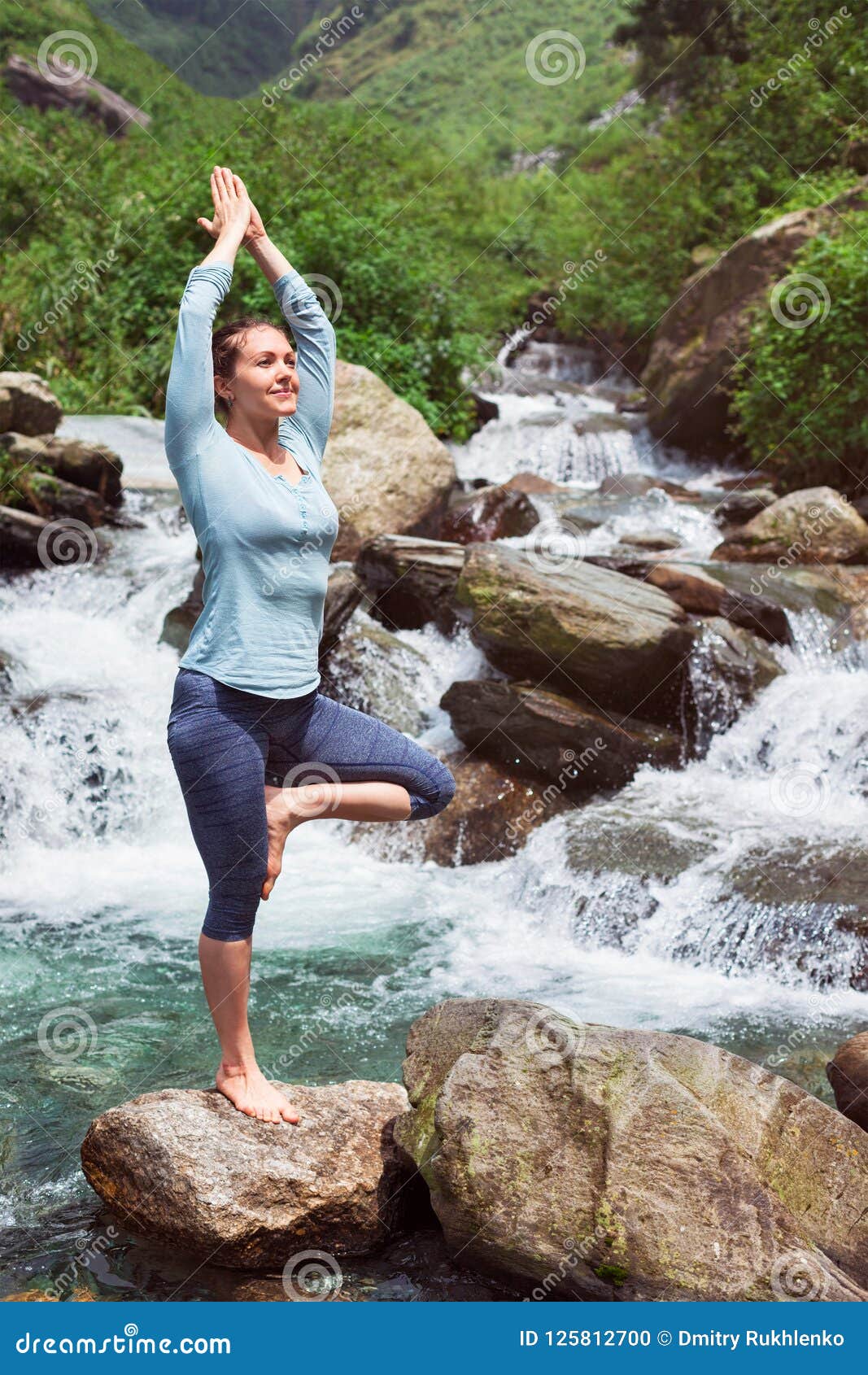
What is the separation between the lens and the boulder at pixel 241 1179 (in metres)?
3.15

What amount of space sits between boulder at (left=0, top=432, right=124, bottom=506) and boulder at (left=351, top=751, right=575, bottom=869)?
5480mm

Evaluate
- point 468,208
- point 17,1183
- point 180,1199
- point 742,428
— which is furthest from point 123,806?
point 468,208

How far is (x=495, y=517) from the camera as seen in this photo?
1095 cm

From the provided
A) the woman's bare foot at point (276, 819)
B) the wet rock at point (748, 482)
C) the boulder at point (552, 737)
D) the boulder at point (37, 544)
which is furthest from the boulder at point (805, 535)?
the woman's bare foot at point (276, 819)

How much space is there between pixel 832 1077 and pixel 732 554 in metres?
6.63

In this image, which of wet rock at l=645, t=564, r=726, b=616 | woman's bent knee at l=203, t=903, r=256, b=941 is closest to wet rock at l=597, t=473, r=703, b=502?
wet rock at l=645, t=564, r=726, b=616

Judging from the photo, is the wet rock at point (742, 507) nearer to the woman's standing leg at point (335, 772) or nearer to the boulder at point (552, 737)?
the boulder at point (552, 737)

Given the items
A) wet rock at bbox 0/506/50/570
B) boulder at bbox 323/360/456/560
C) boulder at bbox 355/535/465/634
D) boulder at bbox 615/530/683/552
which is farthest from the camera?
boulder at bbox 615/530/683/552

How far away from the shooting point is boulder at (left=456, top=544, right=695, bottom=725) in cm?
738

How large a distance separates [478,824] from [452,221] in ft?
62.0

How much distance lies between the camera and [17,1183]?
3578 mm

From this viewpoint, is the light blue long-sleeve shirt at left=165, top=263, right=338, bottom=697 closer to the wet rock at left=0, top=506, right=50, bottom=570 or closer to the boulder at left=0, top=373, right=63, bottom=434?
the wet rock at left=0, top=506, right=50, bottom=570

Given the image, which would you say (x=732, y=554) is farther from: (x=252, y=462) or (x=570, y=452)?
(x=252, y=462)

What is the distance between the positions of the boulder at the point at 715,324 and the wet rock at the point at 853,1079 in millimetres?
10926
